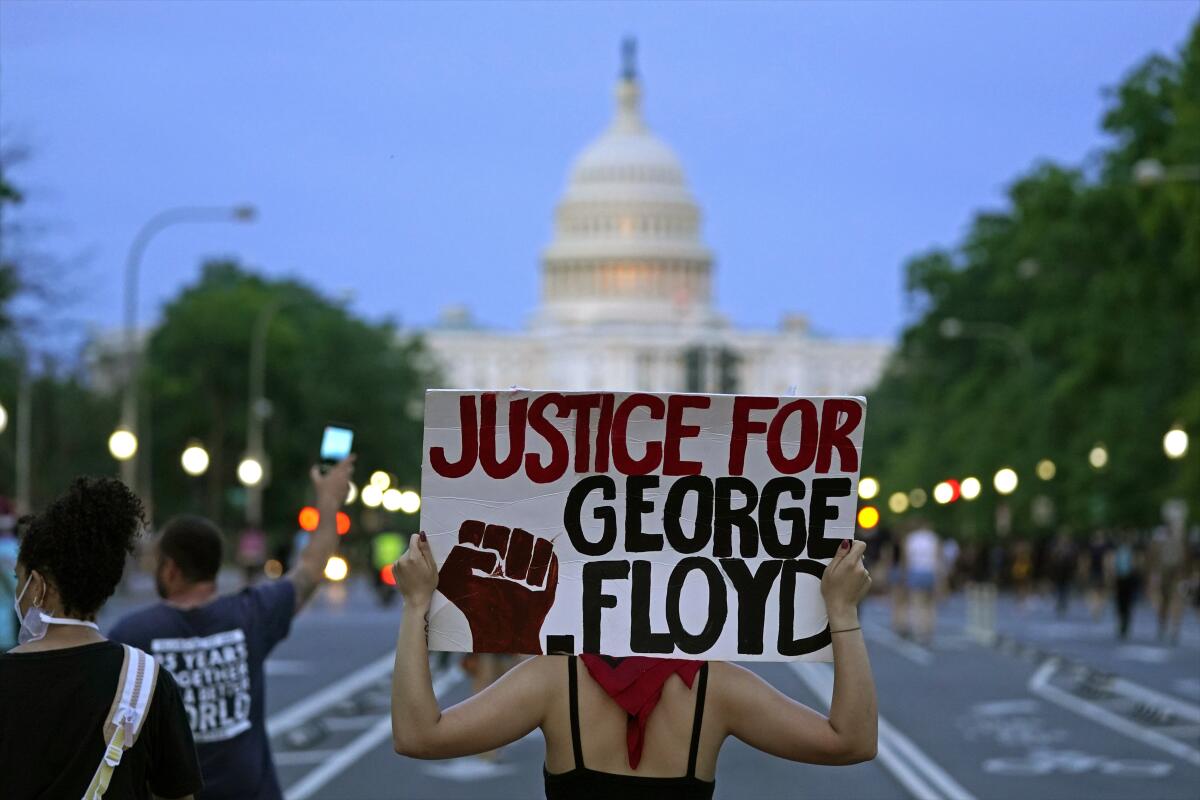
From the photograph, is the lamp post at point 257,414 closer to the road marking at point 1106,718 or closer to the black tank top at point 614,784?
the road marking at point 1106,718

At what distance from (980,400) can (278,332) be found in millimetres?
23637

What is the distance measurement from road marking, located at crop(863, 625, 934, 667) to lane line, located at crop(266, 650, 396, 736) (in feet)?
17.7

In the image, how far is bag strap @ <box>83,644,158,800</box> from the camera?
5.25 metres

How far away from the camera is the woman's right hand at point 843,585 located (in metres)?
5.48

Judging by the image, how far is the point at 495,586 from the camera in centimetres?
562

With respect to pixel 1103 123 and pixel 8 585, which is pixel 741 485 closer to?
pixel 8 585

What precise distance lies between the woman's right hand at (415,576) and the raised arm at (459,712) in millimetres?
114

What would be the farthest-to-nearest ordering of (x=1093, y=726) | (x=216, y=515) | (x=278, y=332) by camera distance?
(x=278, y=332) → (x=216, y=515) → (x=1093, y=726)

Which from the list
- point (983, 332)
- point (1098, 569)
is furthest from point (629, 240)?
point (1098, 569)

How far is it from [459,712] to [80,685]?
733 millimetres

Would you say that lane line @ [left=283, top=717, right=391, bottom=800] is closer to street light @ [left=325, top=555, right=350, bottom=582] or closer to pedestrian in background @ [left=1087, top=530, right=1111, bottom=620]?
street light @ [left=325, top=555, right=350, bottom=582]

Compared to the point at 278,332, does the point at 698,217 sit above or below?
above

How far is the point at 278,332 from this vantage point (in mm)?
91125

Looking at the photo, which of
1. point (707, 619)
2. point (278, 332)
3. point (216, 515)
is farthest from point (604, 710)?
point (278, 332)
